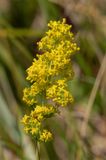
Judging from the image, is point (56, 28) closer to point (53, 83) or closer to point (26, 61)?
point (53, 83)

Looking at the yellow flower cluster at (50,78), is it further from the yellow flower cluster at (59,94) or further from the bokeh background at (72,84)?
the bokeh background at (72,84)

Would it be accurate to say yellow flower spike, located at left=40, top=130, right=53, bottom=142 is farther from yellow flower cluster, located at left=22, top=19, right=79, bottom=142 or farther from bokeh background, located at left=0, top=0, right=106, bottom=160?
bokeh background, located at left=0, top=0, right=106, bottom=160

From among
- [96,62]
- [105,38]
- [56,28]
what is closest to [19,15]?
[96,62]

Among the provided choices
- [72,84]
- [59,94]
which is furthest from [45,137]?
[72,84]

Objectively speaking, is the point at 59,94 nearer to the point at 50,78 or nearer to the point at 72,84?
the point at 50,78

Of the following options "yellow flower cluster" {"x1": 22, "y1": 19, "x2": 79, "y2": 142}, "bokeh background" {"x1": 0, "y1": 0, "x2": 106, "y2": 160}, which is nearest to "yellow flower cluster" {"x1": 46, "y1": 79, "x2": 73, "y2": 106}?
"yellow flower cluster" {"x1": 22, "y1": 19, "x2": 79, "y2": 142}

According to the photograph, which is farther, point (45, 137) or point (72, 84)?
point (72, 84)

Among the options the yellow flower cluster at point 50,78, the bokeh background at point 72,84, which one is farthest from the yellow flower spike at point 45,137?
the bokeh background at point 72,84
